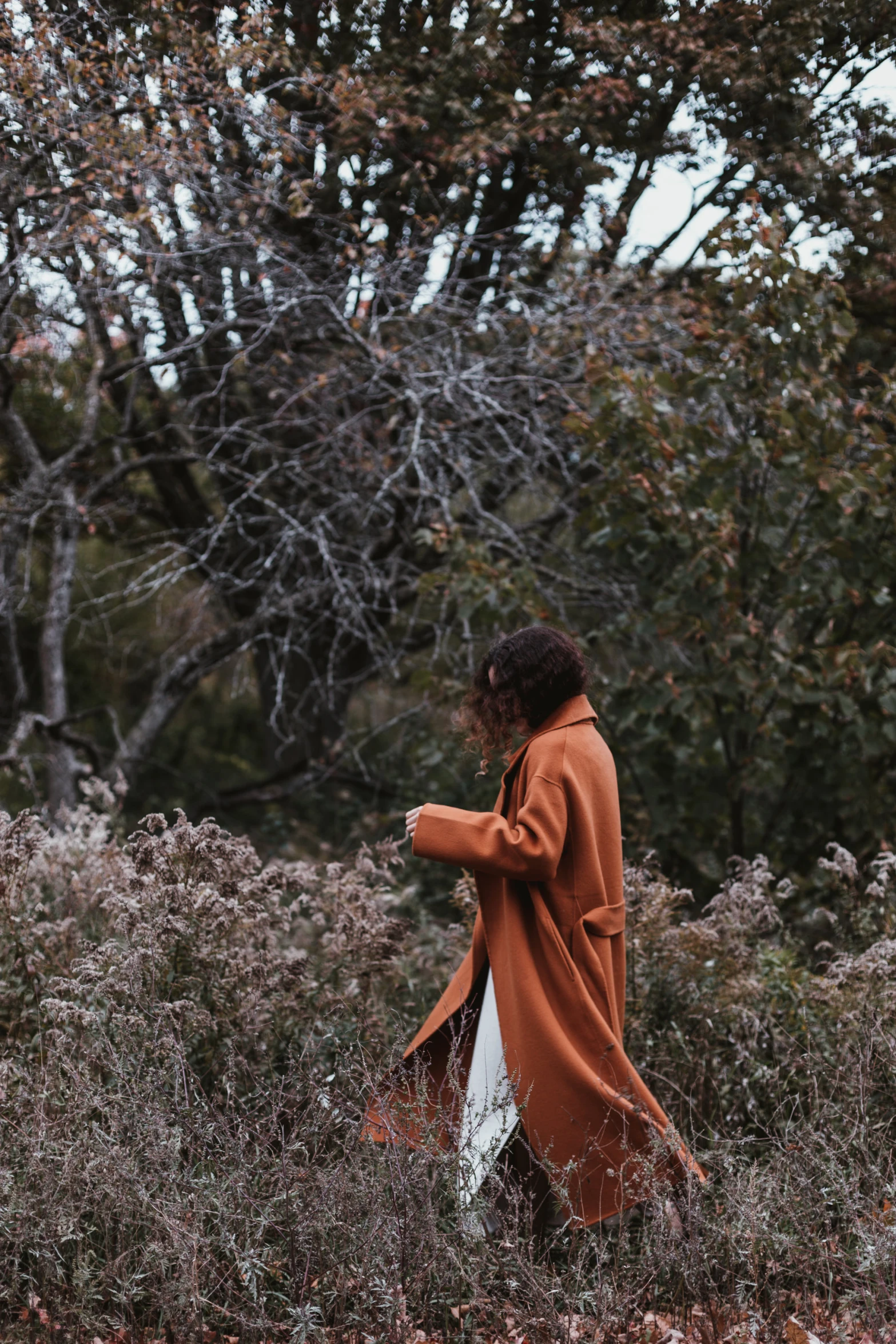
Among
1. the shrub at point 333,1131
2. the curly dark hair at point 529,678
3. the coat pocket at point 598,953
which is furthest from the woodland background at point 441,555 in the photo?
the curly dark hair at point 529,678

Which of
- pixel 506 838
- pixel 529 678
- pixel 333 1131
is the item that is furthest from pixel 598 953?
pixel 333 1131

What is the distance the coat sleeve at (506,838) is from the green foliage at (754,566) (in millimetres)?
2178

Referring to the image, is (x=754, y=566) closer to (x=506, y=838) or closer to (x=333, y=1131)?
(x=506, y=838)

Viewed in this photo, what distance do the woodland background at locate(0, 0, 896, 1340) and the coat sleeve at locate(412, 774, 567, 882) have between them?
698mm

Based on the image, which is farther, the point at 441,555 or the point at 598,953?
the point at 441,555

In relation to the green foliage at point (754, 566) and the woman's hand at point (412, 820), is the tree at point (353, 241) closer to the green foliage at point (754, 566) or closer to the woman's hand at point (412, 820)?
the green foliage at point (754, 566)

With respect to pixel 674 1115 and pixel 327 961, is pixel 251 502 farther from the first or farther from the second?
pixel 674 1115

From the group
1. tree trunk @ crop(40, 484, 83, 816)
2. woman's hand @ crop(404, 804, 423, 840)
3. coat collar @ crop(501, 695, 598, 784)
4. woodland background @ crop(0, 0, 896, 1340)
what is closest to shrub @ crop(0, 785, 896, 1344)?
woodland background @ crop(0, 0, 896, 1340)

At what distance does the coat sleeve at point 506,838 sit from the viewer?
2.51 m

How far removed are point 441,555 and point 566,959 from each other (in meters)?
4.19

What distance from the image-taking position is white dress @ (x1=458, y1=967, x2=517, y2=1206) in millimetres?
2504

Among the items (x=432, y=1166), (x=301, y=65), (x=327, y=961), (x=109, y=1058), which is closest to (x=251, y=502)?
(x=301, y=65)

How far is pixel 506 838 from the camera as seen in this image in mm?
2506

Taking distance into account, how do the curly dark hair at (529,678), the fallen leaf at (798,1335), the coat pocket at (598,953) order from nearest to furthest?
the fallen leaf at (798,1335), the coat pocket at (598,953), the curly dark hair at (529,678)
